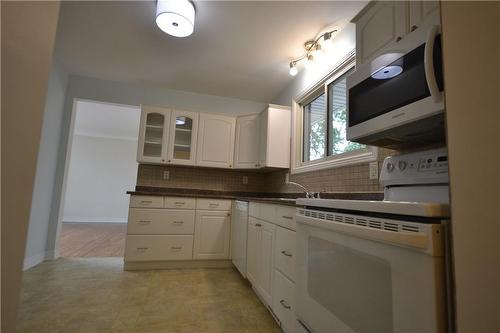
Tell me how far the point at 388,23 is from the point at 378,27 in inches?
2.8

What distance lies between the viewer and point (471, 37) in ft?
2.26

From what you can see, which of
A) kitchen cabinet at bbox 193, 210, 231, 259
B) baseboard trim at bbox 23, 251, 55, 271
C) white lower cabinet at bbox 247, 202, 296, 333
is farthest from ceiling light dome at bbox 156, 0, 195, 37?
baseboard trim at bbox 23, 251, 55, 271

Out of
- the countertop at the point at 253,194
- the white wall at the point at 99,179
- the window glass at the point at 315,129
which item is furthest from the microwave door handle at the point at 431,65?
the white wall at the point at 99,179

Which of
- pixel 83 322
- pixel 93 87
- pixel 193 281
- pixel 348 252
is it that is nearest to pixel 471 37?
pixel 348 252

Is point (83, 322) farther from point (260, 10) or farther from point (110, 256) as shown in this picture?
point (260, 10)

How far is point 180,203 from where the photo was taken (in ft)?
9.43

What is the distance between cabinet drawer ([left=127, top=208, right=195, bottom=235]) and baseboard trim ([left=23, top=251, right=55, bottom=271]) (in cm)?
104

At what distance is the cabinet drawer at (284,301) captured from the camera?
1.35 metres

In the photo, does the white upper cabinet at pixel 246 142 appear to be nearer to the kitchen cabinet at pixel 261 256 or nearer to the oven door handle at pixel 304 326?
the kitchen cabinet at pixel 261 256

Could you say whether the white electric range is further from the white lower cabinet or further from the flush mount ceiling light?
the flush mount ceiling light

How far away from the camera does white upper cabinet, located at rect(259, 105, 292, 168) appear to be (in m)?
2.96

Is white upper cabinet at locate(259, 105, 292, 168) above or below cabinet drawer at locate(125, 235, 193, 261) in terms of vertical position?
above

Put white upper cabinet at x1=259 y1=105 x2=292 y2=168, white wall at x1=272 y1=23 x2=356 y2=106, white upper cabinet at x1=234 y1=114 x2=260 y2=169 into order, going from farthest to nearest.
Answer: white upper cabinet at x1=234 y1=114 x2=260 y2=169 → white upper cabinet at x1=259 y1=105 x2=292 y2=168 → white wall at x1=272 y1=23 x2=356 y2=106

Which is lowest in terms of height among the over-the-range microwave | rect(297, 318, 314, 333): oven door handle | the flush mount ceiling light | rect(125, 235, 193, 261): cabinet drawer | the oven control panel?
rect(125, 235, 193, 261): cabinet drawer
